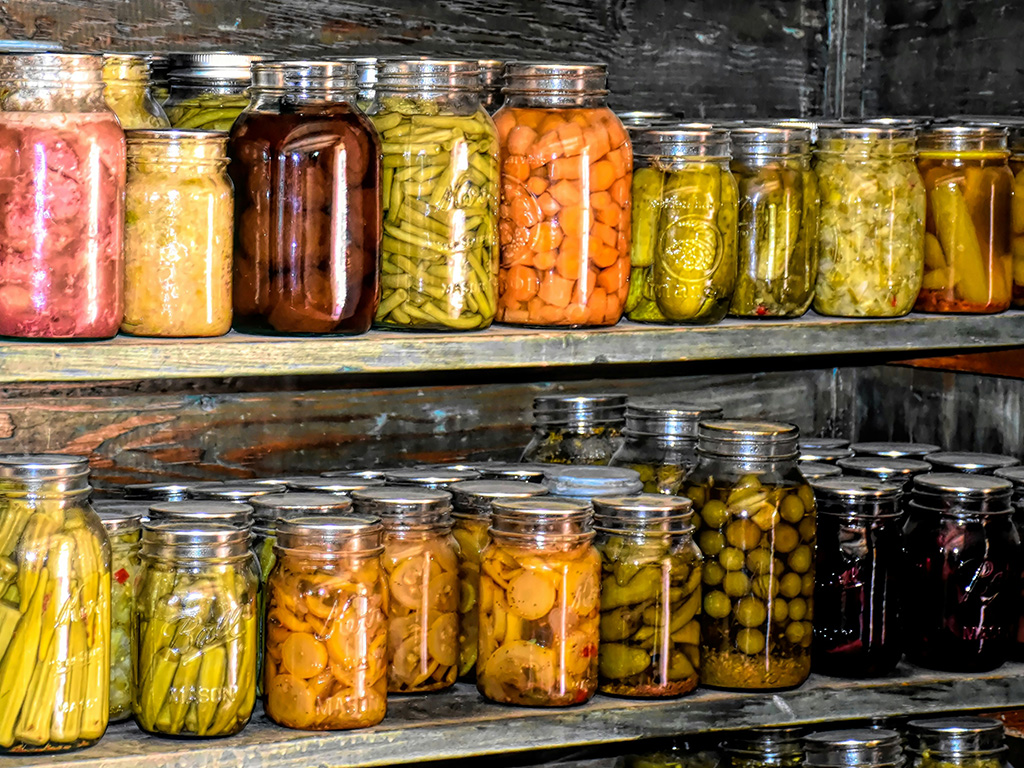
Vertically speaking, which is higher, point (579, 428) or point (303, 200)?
point (303, 200)

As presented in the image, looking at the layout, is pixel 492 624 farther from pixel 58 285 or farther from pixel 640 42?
pixel 640 42

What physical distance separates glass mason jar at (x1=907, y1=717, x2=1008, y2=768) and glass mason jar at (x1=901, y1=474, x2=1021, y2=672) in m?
0.07

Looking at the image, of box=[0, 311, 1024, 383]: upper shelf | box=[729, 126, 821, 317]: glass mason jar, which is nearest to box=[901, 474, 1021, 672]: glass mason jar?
box=[0, 311, 1024, 383]: upper shelf

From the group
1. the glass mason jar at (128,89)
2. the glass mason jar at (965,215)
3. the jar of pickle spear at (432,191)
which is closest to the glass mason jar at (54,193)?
the glass mason jar at (128,89)

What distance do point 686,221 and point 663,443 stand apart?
28 centimetres

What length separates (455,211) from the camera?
1417 millimetres

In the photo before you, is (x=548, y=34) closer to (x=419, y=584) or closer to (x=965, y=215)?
(x=965, y=215)

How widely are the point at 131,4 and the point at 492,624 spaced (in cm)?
84

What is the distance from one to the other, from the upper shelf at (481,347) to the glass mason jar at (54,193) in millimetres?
34

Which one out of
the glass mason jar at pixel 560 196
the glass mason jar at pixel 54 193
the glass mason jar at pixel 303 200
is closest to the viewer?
the glass mason jar at pixel 54 193

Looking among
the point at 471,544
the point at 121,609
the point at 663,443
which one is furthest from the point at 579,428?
the point at 121,609

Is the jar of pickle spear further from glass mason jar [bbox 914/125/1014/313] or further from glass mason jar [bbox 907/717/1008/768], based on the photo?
glass mason jar [bbox 907/717/1008/768]

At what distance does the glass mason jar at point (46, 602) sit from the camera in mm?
1276

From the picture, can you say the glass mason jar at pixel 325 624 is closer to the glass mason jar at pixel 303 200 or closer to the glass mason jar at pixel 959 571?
the glass mason jar at pixel 303 200
